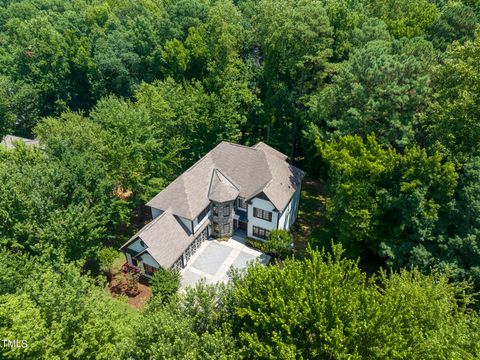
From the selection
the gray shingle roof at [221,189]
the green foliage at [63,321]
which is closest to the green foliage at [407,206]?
the gray shingle roof at [221,189]

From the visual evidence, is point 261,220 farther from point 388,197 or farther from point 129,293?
point 129,293

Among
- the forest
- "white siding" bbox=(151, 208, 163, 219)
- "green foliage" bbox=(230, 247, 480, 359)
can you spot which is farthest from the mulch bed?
"green foliage" bbox=(230, 247, 480, 359)

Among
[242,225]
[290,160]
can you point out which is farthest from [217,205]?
[290,160]

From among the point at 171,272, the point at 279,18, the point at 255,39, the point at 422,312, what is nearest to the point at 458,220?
the point at 422,312

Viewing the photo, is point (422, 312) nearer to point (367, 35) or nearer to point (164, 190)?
point (164, 190)

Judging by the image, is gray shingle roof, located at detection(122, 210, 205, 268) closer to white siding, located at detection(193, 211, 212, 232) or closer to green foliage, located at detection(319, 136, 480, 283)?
white siding, located at detection(193, 211, 212, 232)
